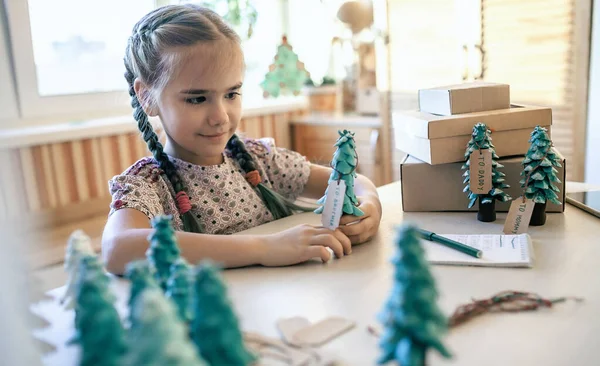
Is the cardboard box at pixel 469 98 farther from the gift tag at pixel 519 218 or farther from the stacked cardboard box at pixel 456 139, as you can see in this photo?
the gift tag at pixel 519 218

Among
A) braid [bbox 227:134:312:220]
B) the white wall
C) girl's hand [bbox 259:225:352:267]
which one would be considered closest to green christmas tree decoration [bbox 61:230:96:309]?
girl's hand [bbox 259:225:352:267]

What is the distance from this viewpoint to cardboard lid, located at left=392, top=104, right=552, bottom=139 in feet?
3.50

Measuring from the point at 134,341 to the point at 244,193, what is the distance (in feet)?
→ 2.91

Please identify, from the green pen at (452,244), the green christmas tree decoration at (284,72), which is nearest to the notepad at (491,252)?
the green pen at (452,244)

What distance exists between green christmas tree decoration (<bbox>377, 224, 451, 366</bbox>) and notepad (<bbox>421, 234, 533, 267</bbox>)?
0.35 m

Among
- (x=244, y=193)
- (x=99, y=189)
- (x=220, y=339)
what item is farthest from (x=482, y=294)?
(x=99, y=189)

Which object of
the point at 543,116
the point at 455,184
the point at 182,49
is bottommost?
the point at 455,184

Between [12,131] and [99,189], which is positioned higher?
[12,131]

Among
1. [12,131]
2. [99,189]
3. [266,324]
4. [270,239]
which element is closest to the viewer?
[266,324]

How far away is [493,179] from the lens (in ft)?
3.40

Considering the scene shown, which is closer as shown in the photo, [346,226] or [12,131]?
[346,226]

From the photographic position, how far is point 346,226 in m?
0.93

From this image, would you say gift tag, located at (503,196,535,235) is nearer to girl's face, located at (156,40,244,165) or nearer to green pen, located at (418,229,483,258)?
green pen, located at (418,229,483,258)

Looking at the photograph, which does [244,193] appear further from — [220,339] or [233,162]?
[220,339]
